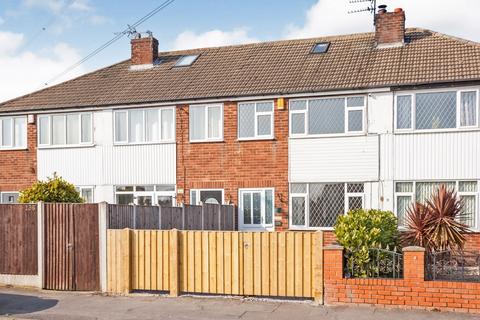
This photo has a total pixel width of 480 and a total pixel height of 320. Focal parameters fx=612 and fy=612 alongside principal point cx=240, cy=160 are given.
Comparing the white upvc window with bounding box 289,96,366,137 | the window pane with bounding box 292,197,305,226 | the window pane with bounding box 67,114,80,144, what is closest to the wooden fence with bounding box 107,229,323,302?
the window pane with bounding box 292,197,305,226

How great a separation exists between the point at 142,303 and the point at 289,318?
299cm

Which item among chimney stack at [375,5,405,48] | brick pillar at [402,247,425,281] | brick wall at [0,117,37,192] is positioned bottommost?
brick pillar at [402,247,425,281]

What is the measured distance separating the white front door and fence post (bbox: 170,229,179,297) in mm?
6866

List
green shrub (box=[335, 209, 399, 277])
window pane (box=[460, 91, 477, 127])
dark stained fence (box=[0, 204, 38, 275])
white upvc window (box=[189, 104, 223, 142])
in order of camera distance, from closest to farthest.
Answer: green shrub (box=[335, 209, 399, 277])
dark stained fence (box=[0, 204, 38, 275])
window pane (box=[460, 91, 477, 127])
white upvc window (box=[189, 104, 223, 142])

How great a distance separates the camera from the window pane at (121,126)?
2017cm

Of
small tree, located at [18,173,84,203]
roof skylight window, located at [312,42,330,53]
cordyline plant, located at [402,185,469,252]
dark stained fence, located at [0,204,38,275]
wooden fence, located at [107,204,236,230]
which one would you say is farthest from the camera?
roof skylight window, located at [312,42,330,53]

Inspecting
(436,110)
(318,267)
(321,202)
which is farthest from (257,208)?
(318,267)

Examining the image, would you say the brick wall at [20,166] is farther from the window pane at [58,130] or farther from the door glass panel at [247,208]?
the door glass panel at [247,208]

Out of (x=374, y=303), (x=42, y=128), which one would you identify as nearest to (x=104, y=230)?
(x=374, y=303)

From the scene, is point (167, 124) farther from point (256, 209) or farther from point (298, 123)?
point (298, 123)

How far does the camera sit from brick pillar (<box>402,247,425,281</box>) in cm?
1038

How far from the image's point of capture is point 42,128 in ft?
69.3

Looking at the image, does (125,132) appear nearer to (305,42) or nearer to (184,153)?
(184,153)

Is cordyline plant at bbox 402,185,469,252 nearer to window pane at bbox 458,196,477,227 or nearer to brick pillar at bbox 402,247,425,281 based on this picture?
brick pillar at bbox 402,247,425,281
